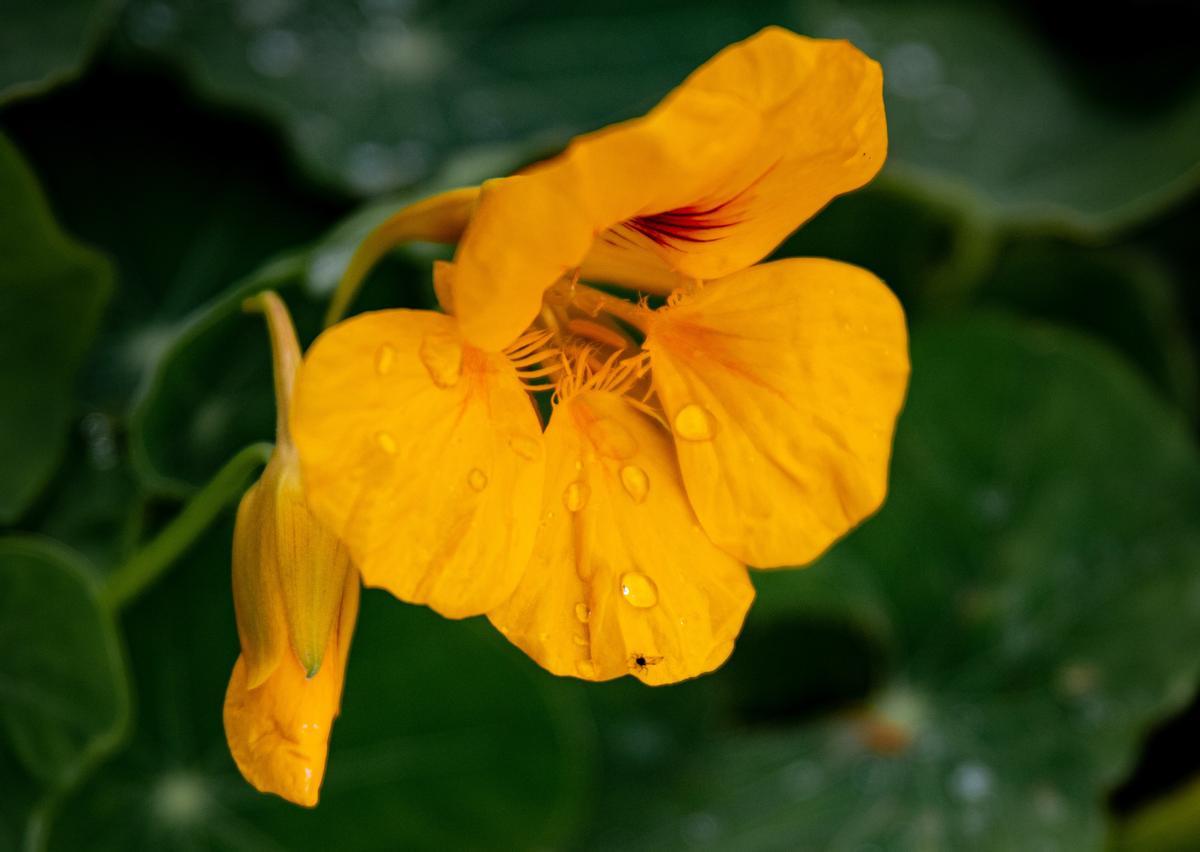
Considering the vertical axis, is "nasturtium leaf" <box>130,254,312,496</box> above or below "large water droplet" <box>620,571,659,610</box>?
below

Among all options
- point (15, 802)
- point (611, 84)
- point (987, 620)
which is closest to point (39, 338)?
point (15, 802)

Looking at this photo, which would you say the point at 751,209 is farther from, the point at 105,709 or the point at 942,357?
the point at 942,357

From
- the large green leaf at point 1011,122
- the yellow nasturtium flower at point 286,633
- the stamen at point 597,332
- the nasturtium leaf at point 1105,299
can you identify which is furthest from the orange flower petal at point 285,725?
the nasturtium leaf at point 1105,299

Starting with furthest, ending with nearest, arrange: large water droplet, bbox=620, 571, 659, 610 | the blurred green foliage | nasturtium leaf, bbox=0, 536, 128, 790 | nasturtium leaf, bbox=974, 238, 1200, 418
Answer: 1. nasturtium leaf, bbox=974, 238, 1200, 418
2. the blurred green foliage
3. nasturtium leaf, bbox=0, 536, 128, 790
4. large water droplet, bbox=620, 571, 659, 610

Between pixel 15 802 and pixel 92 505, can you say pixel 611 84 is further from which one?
pixel 15 802

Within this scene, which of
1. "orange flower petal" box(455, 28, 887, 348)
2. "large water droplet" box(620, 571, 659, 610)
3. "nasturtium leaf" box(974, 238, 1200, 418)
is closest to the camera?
"orange flower petal" box(455, 28, 887, 348)

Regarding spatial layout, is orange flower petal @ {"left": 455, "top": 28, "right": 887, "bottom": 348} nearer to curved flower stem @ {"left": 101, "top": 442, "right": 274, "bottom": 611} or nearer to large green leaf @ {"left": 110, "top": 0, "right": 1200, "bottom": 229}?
curved flower stem @ {"left": 101, "top": 442, "right": 274, "bottom": 611}

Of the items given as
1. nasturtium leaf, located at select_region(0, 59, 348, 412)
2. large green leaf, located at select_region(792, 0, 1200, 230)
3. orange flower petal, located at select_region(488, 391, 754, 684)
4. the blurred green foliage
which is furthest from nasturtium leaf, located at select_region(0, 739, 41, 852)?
large green leaf, located at select_region(792, 0, 1200, 230)

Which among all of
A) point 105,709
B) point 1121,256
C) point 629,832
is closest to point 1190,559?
point 1121,256
